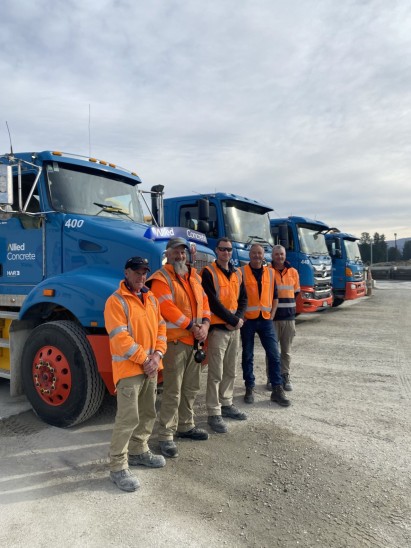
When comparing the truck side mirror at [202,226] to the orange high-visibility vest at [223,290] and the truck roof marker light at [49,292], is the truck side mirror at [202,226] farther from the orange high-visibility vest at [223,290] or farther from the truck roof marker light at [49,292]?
the truck roof marker light at [49,292]

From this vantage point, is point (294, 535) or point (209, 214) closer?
point (294, 535)

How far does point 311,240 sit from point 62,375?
29.4 ft

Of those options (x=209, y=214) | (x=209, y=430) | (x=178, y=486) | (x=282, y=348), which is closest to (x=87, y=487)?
(x=178, y=486)

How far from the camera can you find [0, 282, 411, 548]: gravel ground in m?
2.63

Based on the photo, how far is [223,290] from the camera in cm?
437

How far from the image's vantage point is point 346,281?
15.0 metres

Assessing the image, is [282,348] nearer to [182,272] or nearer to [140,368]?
[182,272]

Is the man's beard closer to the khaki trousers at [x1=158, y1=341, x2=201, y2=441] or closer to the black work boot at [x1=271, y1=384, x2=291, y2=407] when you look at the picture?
the khaki trousers at [x1=158, y1=341, x2=201, y2=441]

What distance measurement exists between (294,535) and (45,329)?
9.31ft

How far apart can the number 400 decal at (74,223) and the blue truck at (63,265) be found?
11 millimetres

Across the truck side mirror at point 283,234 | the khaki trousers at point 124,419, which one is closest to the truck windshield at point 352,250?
the truck side mirror at point 283,234

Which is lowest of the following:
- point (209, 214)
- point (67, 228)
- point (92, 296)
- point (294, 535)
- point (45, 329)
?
point (294, 535)

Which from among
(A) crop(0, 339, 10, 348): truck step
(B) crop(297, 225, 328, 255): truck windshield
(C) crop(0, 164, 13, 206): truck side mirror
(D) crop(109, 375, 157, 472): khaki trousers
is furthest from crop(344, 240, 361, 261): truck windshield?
(D) crop(109, 375, 157, 472): khaki trousers

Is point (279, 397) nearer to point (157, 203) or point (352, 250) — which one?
point (157, 203)
